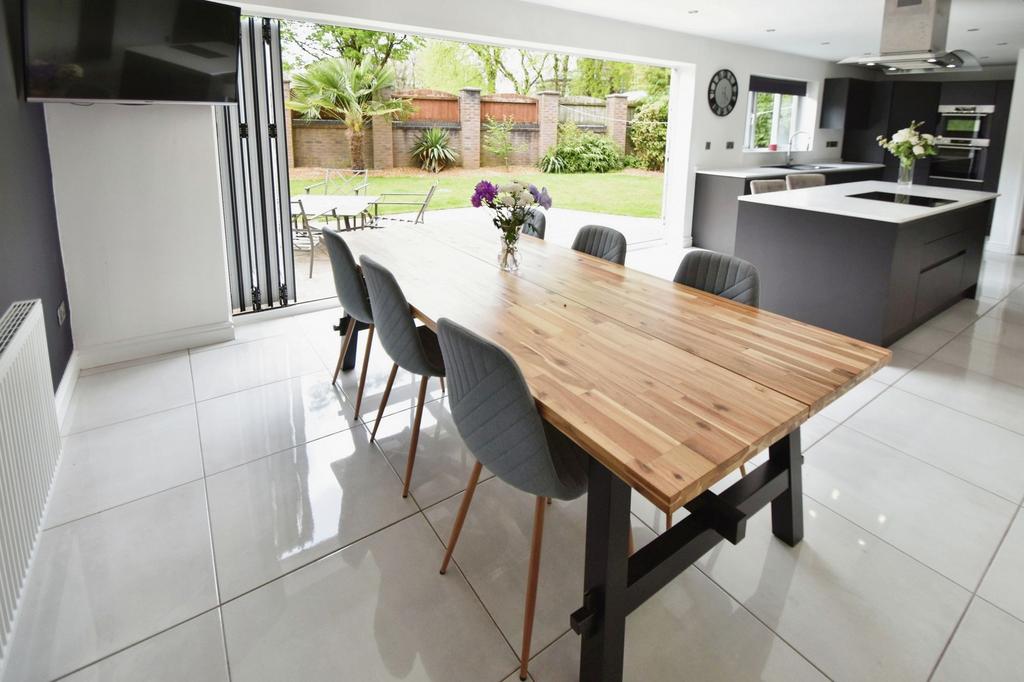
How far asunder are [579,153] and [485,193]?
413 inches

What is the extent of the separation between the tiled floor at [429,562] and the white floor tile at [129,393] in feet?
0.07

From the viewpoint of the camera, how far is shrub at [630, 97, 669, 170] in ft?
41.1

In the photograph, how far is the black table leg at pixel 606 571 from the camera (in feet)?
4.49

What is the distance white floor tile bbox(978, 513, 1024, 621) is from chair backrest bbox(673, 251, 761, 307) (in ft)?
3.79

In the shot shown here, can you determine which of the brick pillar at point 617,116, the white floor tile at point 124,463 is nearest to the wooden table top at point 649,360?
the white floor tile at point 124,463

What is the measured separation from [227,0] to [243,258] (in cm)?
160

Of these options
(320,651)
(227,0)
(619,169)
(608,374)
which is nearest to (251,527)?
(320,651)

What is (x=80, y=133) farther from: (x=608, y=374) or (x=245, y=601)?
(x=608, y=374)

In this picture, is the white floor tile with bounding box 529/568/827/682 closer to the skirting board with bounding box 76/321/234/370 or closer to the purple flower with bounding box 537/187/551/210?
the purple flower with bounding box 537/187/551/210

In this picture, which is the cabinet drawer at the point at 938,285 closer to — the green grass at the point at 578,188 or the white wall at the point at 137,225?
the white wall at the point at 137,225

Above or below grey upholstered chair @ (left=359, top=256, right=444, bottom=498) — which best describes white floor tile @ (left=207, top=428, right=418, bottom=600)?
below

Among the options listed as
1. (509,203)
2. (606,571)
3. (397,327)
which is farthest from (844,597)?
(509,203)

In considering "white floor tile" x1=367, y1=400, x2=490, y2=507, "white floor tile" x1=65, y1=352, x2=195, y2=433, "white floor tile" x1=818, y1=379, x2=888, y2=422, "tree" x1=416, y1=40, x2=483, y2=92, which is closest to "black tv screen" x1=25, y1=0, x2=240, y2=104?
"white floor tile" x1=65, y1=352, x2=195, y2=433

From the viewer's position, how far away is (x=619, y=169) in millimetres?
12750
